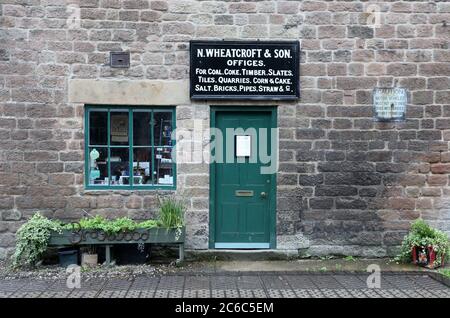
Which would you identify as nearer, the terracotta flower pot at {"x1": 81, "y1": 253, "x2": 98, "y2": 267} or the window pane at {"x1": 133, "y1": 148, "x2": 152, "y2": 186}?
the terracotta flower pot at {"x1": 81, "y1": 253, "x2": 98, "y2": 267}

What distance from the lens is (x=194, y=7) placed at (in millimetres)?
8203

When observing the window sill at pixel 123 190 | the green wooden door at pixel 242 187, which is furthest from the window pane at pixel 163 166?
the green wooden door at pixel 242 187

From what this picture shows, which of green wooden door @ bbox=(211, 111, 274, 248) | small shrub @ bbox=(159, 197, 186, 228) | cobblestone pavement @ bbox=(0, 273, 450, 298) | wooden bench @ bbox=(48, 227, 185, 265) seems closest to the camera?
cobblestone pavement @ bbox=(0, 273, 450, 298)

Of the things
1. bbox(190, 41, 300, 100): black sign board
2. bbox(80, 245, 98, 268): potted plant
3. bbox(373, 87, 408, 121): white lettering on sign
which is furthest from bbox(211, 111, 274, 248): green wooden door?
bbox(80, 245, 98, 268): potted plant

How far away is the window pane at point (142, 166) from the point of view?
27.3ft

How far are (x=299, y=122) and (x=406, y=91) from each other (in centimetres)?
179

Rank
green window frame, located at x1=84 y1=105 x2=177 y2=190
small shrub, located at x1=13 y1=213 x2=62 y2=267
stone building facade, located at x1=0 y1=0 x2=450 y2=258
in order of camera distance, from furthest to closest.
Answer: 1. green window frame, located at x1=84 y1=105 x2=177 y2=190
2. stone building facade, located at x1=0 y1=0 x2=450 y2=258
3. small shrub, located at x1=13 y1=213 x2=62 y2=267

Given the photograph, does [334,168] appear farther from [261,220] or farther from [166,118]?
[166,118]

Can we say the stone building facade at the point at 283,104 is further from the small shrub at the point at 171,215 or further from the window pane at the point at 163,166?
the small shrub at the point at 171,215

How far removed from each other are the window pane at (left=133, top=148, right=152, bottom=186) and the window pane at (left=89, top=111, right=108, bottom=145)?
1.80 ft

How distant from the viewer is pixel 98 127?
8273mm

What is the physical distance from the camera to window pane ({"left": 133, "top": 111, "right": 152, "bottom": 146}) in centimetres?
829

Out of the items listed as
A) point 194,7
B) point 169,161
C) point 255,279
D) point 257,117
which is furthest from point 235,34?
point 255,279

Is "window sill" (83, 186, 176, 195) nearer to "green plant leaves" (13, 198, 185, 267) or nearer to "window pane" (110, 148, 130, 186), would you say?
"window pane" (110, 148, 130, 186)
